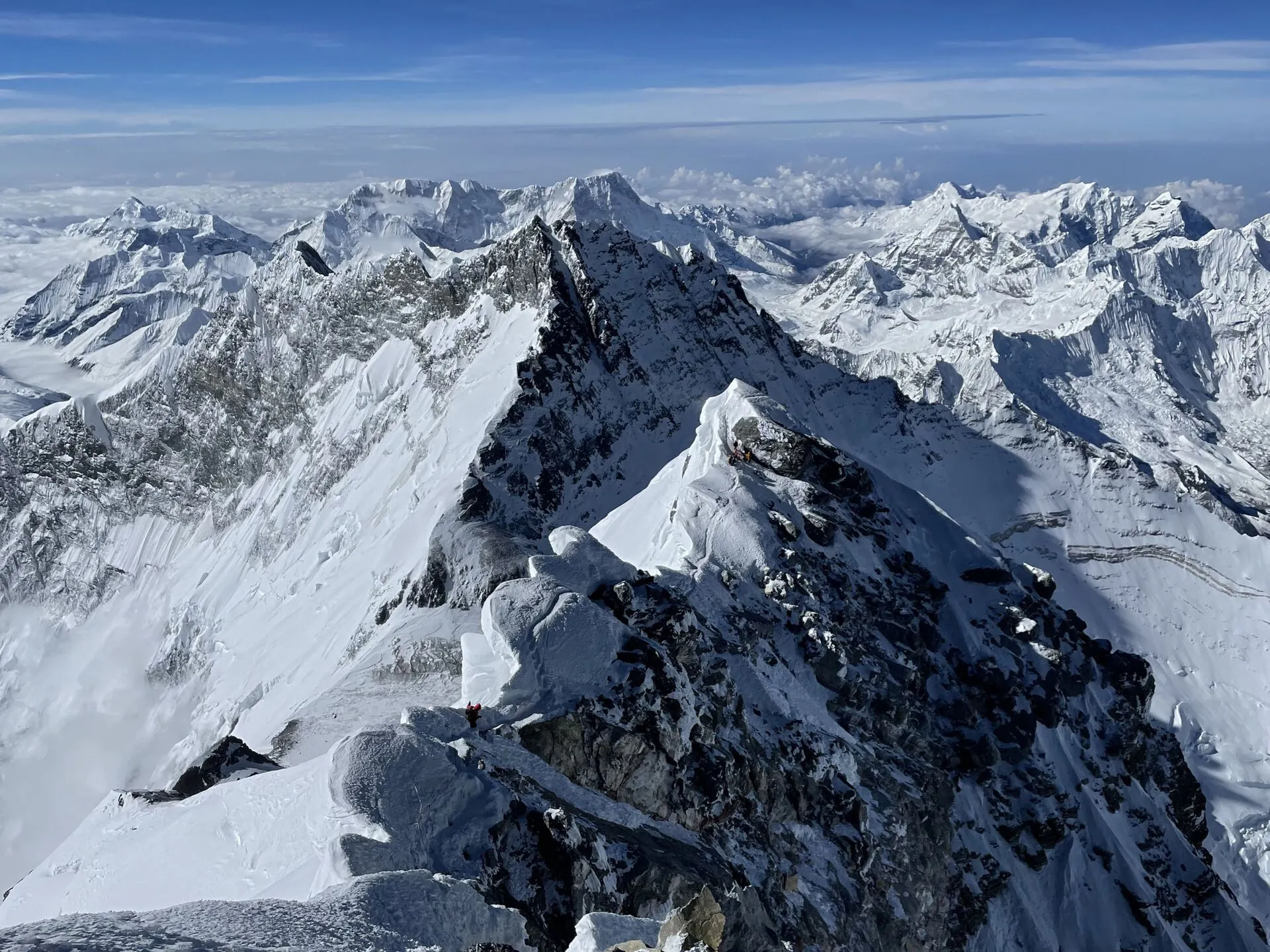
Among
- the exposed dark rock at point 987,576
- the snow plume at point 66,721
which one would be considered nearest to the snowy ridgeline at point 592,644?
the exposed dark rock at point 987,576

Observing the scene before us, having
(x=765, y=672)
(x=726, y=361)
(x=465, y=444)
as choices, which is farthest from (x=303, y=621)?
(x=765, y=672)

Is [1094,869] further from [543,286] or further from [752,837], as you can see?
[543,286]

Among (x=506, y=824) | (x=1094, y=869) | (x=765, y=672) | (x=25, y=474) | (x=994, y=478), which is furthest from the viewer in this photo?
(x=25, y=474)

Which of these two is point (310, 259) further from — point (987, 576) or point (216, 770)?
point (987, 576)

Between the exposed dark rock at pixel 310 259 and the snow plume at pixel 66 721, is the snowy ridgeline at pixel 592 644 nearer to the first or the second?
the snow plume at pixel 66 721

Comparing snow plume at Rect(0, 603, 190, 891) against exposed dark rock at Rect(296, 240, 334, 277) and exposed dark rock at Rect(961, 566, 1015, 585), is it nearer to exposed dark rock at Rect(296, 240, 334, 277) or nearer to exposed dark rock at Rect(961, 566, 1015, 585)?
exposed dark rock at Rect(296, 240, 334, 277)

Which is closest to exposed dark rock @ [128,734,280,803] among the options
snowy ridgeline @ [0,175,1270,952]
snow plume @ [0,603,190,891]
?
snowy ridgeline @ [0,175,1270,952]
